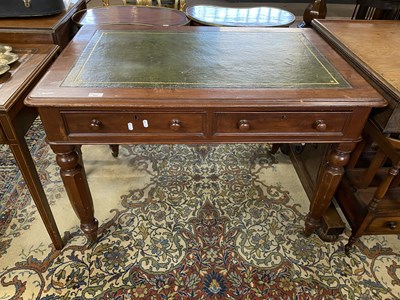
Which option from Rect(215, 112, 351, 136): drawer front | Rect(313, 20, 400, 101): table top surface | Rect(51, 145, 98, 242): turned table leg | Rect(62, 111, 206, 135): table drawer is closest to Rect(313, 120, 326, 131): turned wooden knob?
Rect(215, 112, 351, 136): drawer front

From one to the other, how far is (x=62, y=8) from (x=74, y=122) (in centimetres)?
95

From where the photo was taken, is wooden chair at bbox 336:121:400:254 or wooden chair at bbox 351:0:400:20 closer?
wooden chair at bbox 336:121:400:254

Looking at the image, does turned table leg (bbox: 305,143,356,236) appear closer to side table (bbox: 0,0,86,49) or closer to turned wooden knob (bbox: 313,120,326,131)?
turned wooden knob (bbox: 313,120,326,131)

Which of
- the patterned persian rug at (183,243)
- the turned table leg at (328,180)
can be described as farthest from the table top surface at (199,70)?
the patterned persian rug at (183,243)

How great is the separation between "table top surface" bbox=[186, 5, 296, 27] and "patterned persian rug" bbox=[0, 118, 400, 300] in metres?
1.06

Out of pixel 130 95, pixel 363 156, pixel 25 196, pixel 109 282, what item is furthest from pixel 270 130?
pixel 25 196

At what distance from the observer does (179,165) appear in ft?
6.93

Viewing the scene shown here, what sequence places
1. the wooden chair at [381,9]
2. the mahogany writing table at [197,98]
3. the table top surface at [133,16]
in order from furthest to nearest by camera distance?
1. the wooden chair at [381,9]
2. the table top surface at [133,16]
3. the mahogany writing table at [197,98]

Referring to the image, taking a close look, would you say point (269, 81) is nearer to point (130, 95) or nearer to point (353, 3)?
point (130, 95)

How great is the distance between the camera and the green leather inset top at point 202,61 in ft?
3.70

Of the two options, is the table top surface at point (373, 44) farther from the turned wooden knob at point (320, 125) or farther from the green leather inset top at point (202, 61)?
the turned wooden knob at point (320, 125)

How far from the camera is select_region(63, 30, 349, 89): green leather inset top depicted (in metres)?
1.13

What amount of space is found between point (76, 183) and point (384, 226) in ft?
4.75

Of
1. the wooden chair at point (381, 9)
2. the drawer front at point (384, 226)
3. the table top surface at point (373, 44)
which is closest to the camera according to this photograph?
the table top surface at point (373, 44)
